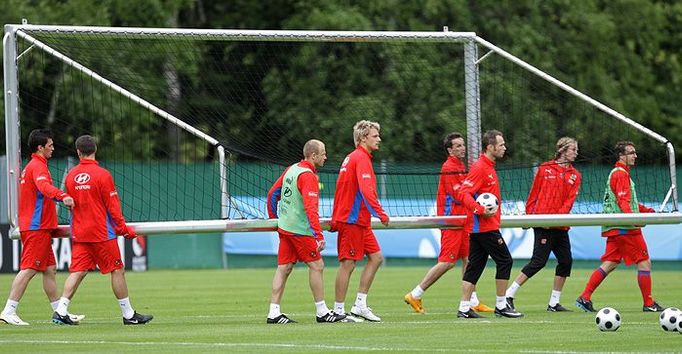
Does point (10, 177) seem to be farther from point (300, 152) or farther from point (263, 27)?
point (263, 27)

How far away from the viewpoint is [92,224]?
599 inches

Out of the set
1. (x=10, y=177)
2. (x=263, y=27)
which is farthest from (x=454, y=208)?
(x=263, y=27)

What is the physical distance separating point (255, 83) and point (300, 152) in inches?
58.0

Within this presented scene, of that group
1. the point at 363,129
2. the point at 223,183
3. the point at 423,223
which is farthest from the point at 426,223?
the point at 223,183

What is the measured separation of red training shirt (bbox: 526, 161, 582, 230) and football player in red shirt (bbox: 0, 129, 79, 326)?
5.82 meters

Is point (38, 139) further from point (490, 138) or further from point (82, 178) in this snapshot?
point (490, 138)

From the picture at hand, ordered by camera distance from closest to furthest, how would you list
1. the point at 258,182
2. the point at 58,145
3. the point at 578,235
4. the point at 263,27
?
→ the point at 258,182 < the point at 58,145 < the point at 578,235 < the point at 263,27

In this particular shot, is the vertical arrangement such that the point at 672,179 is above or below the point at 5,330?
above

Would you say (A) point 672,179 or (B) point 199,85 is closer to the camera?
(A) point 672,179

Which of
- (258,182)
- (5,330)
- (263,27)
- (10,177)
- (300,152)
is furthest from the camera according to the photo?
(263,27)

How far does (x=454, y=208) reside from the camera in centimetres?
1702

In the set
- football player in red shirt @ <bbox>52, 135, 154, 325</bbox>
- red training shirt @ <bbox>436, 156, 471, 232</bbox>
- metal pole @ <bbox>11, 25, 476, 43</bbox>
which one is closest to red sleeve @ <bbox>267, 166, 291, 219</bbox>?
football player in red shirt @ <bbox>52, 135, 154, 325</bbox>

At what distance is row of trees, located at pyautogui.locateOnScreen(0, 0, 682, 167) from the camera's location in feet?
63.0

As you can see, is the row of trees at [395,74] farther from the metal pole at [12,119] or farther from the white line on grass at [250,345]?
the white line on grass at [250,345]
